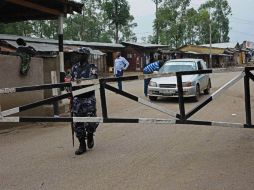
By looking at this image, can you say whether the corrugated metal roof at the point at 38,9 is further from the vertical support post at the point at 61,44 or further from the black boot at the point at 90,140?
the black boot at the point at 90,140

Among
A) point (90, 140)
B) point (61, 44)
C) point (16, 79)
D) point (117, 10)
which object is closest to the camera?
point (90, 140)

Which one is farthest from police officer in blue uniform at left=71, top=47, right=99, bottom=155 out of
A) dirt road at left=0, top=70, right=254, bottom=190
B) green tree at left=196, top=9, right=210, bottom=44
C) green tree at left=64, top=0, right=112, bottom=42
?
green tree at left=196, top=9, right=210, bottom=44

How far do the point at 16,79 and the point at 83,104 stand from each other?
406cm

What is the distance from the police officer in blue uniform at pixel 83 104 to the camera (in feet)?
24.5

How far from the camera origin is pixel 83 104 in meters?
7.50

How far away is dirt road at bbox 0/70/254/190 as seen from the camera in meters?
5.67

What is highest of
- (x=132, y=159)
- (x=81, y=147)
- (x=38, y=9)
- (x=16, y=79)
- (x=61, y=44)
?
(x=38, y=9)

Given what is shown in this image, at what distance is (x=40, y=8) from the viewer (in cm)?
1227

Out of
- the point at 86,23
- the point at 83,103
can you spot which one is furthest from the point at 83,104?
the point at 86,23

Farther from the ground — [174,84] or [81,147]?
[174,84]

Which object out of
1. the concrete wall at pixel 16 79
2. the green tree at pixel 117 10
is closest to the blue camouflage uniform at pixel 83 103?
the concrete wall at pixel 16 79

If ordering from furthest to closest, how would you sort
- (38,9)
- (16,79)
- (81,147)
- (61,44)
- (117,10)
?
(117,10)
(61,44)
(38,9)
(16,79)
(81,147)

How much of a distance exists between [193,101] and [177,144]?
8.37 meters

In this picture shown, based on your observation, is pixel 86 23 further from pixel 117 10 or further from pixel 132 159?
pixel 132 159
